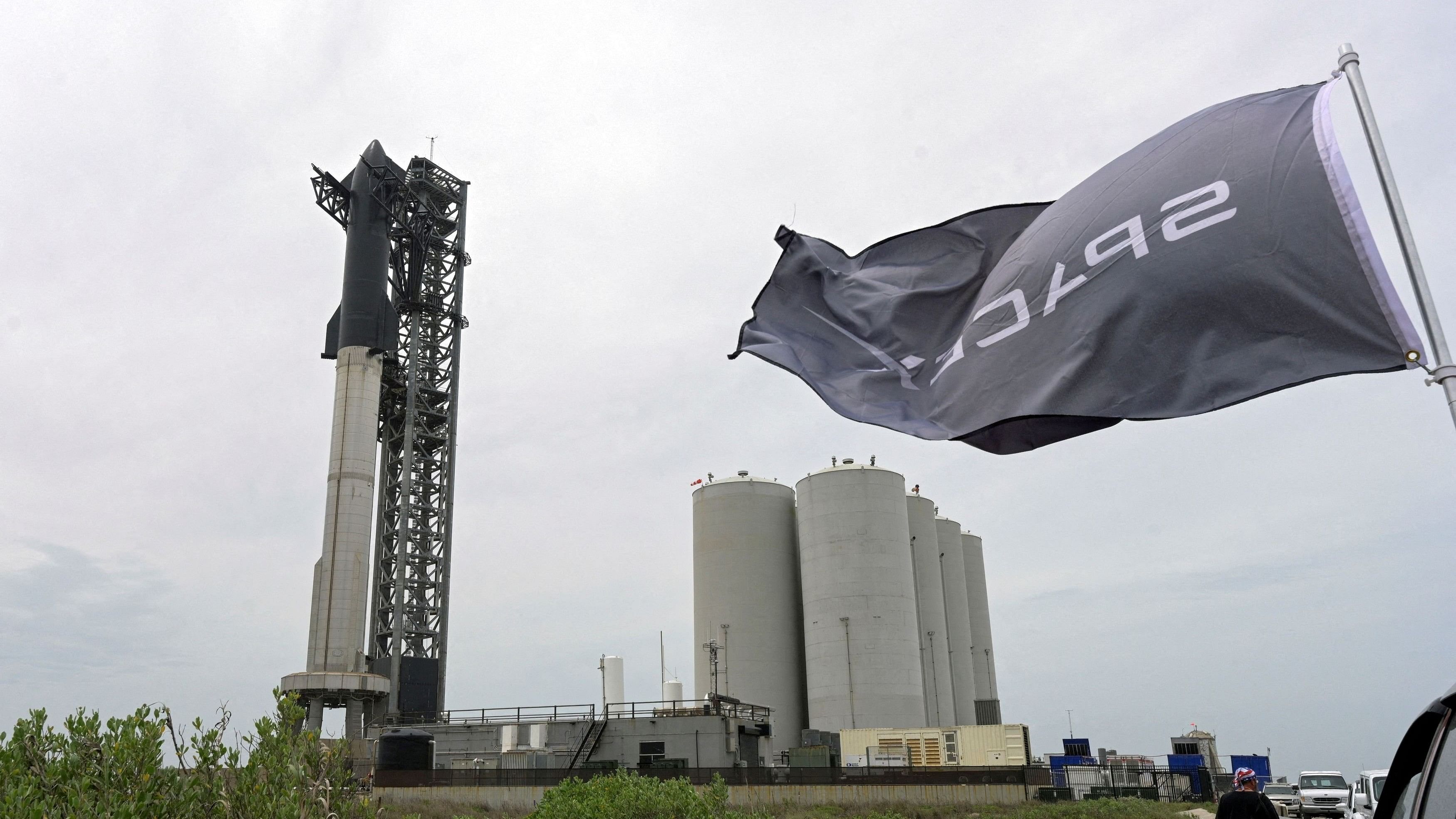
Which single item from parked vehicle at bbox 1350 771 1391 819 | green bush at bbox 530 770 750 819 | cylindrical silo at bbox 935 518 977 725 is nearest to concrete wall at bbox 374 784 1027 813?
parked vehicle at bbox 1350 771 1391 819

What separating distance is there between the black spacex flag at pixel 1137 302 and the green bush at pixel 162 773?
4.96 m

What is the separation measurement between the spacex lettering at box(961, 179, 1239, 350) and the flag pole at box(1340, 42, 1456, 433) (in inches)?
31.3

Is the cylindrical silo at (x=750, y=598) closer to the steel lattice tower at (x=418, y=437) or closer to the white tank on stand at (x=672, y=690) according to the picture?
the white tank on stand at (x=672, y=690)

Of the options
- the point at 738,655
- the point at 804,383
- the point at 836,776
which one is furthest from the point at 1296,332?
the point at 738,655

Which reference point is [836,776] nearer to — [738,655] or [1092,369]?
[738,655]

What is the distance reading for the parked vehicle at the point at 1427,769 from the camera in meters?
3.79

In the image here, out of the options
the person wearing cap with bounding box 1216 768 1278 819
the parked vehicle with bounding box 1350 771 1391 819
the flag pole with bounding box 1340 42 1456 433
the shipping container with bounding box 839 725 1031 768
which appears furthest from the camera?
the shipping container with bounding box 839 725 1031 768

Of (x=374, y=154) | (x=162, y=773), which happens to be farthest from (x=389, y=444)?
(x=162, y=773)

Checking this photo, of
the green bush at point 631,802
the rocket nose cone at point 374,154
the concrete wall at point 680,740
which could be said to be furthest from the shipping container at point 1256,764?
the rocket nose cone at point 374,154

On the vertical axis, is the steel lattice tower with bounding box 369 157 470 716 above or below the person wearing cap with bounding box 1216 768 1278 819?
above

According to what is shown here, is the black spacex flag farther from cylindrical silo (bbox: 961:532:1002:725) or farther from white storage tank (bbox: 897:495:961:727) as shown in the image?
cylindrical silo (bbox: 961:532:1002:725)

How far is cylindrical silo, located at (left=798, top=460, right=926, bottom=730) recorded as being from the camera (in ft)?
168

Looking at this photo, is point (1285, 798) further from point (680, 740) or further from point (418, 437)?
point (418, 437)

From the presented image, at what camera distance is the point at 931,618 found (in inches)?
2422
